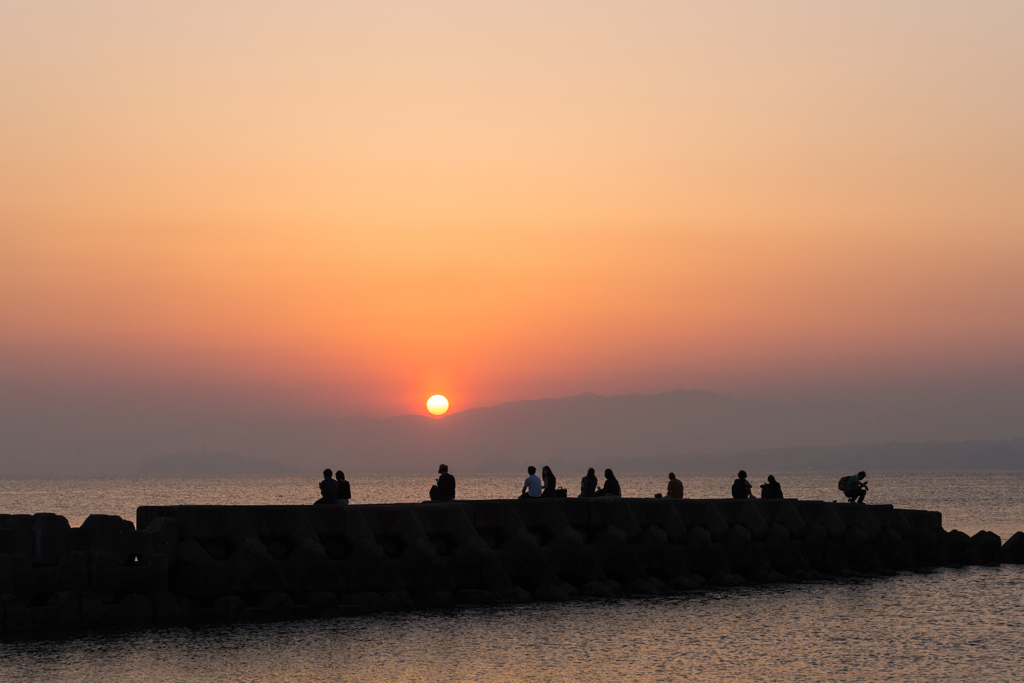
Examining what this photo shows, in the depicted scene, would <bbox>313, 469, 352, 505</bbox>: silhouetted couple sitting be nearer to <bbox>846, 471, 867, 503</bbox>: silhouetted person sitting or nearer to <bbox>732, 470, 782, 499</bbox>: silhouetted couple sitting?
<bbox>732, 470, 782, 499</bbox>: silhouetted couple sitting

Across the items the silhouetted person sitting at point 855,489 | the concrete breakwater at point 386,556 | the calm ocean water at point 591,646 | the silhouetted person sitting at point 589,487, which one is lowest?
the calm ocean water at point 591,646

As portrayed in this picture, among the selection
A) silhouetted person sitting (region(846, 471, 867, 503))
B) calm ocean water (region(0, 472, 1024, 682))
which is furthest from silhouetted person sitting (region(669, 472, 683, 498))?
silhouetted person sitting (region(846, 471, 867, 503))

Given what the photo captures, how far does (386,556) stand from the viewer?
1858 cm

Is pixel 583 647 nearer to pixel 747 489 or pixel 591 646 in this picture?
pixel 591 646

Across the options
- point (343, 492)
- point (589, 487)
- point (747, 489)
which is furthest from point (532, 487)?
point (747, 489)

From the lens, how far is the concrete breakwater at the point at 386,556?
52.9 feet

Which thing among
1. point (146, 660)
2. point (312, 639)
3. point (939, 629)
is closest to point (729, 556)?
point (939, 629)

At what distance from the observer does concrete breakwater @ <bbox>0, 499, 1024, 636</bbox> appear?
1611 centimetres

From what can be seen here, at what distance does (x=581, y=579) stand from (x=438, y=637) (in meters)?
5.19

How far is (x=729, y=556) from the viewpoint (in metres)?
22.8

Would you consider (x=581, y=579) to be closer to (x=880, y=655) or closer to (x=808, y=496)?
(x=880, y=655)

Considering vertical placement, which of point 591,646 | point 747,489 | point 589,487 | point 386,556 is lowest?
point 591,646

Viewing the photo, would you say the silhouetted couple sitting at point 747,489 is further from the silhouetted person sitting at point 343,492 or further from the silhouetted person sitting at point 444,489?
the silhouetted person sitting at point 343,492

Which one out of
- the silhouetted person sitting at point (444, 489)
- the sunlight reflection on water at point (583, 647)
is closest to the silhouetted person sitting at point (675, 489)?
the sunlight reflection on water at point (583, 647)
